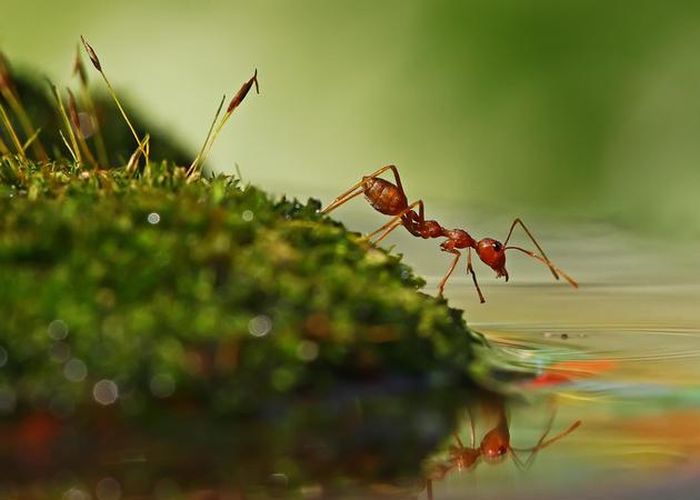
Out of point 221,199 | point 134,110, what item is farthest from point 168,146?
point 221,199

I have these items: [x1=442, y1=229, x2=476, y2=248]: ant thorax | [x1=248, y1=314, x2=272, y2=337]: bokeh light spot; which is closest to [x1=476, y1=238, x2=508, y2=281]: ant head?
[x1=442, y1=229, x2=476, y2=248]: ant thorax

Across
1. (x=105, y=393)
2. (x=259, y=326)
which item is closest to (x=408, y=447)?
(x=259, y=326)

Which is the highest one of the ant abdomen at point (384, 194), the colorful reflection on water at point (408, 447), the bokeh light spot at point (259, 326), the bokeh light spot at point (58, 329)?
the ant abdomen at point (384, 194)

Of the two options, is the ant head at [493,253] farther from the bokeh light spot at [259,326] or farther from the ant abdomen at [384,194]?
the bokeh light spot at [259,326]

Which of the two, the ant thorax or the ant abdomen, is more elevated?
the ant abdomen

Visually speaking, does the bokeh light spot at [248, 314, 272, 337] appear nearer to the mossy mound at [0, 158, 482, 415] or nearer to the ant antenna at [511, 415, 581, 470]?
the mossy mound at [0, 158, 482, 415]

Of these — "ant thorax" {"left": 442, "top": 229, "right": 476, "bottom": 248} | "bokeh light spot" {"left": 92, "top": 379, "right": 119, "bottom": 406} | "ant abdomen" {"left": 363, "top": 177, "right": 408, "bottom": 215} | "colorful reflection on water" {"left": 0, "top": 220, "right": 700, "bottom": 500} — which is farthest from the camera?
"ant thorax" {"left": 442, "top": 229, "right": 476, "bottom": 248}

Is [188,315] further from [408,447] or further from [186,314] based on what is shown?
[408,447]

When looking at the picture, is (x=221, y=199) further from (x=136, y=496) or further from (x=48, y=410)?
(x=136, y=496)

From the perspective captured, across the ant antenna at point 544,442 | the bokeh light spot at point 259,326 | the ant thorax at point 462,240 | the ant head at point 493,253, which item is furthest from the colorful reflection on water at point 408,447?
the ant thorax at point 462,240
